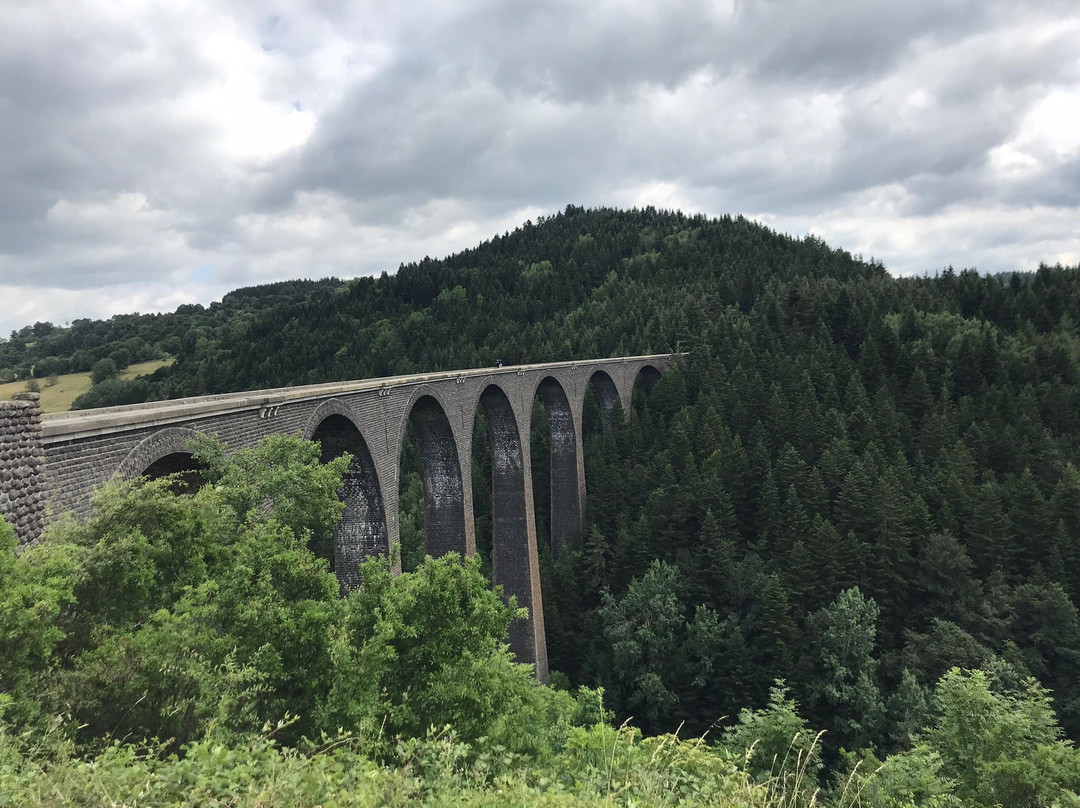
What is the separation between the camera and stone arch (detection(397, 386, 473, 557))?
2941 cm

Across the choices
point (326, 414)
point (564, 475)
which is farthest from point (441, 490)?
point (564, 475)

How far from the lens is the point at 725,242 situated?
14275 cm

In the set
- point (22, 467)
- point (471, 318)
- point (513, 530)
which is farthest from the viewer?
point (471, 318)

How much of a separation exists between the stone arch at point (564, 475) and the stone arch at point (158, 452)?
37.0 m

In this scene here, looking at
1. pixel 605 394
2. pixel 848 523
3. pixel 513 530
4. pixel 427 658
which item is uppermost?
pixel 605 394

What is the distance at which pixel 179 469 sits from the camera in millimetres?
13062

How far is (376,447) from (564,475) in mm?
31967

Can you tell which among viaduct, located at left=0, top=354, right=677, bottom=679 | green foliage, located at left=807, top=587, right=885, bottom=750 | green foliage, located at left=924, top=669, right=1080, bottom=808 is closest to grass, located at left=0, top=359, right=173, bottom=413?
viaduct, located at left=0, top=354, right=677, bottom=679

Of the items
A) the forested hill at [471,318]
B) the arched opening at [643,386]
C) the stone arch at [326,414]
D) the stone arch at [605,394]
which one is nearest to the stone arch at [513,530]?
the stone arch at [326,414]

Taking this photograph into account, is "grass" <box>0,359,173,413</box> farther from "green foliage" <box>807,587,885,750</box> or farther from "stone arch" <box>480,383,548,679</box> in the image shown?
"green foliage" <box>807,587,885,750</box>

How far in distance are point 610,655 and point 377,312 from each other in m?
110

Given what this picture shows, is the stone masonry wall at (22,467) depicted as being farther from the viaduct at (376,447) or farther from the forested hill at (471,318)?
the forested hill at (471,318)

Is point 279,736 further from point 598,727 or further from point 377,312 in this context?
point 377,312

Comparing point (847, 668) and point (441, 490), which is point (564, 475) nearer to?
point (441, 490)
